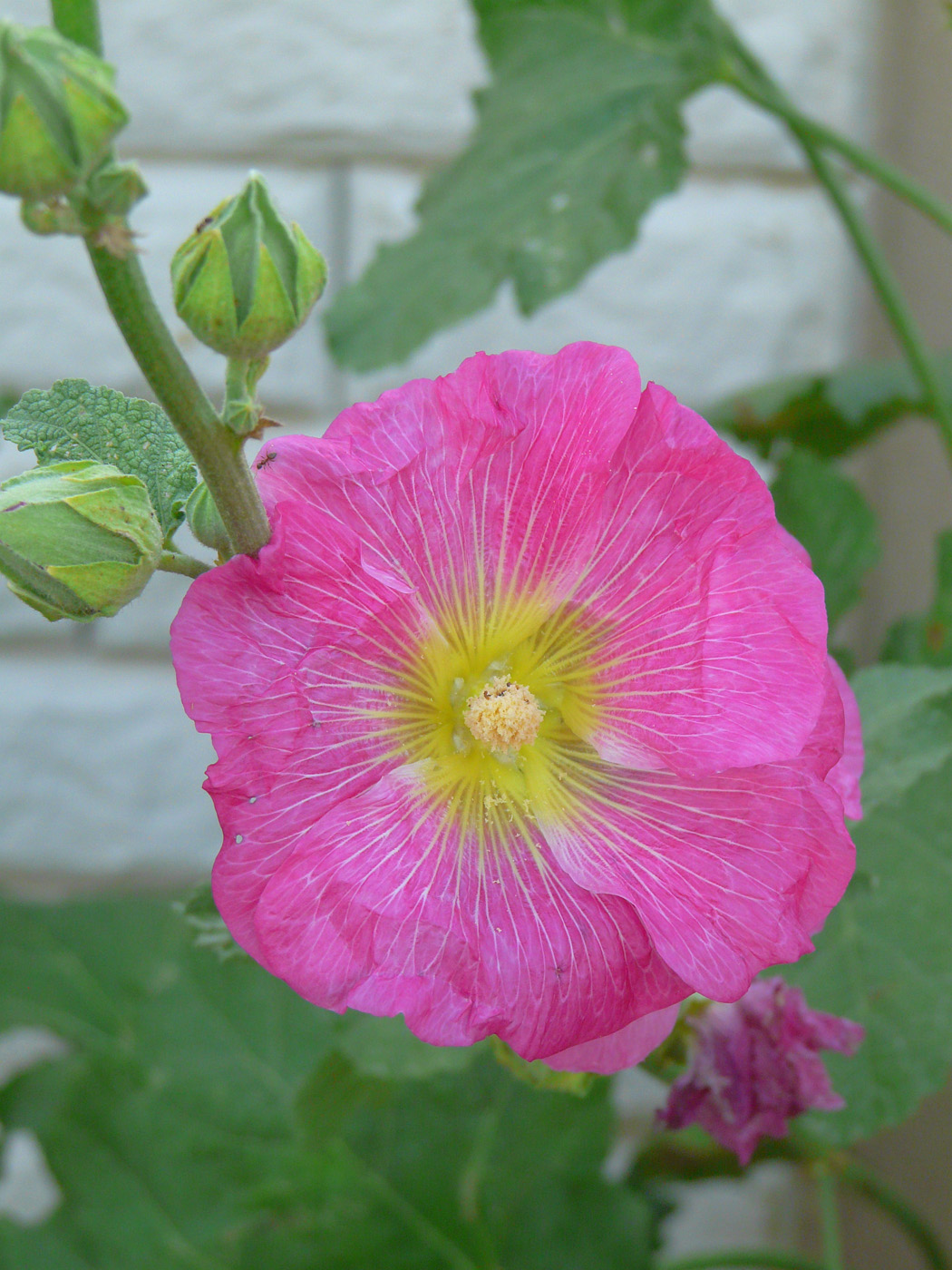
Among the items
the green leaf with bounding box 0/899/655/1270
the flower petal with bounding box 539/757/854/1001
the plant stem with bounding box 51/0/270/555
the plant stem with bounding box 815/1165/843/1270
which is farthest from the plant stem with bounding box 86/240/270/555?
the plant stem with bounding box 815/1165/843/1270

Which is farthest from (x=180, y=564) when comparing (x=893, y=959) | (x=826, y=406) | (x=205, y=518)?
(x=826, y=406)

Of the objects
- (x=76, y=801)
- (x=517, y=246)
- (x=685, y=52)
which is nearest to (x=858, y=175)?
(x=685, y=52)

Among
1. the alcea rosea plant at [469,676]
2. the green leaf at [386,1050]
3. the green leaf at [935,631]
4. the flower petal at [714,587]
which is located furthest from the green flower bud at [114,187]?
the green leaf at [935,631]

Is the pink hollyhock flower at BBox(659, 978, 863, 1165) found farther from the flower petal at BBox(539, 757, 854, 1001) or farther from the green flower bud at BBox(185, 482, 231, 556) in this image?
the green flower bud at BBox(185, 482, 231, 556)

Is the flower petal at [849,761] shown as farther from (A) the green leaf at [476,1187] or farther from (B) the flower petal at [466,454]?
(A) the green leaf at [476,1187]

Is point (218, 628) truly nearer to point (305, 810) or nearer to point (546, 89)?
point (305, 810)

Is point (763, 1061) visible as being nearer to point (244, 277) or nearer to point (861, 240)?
point (244, 277)
